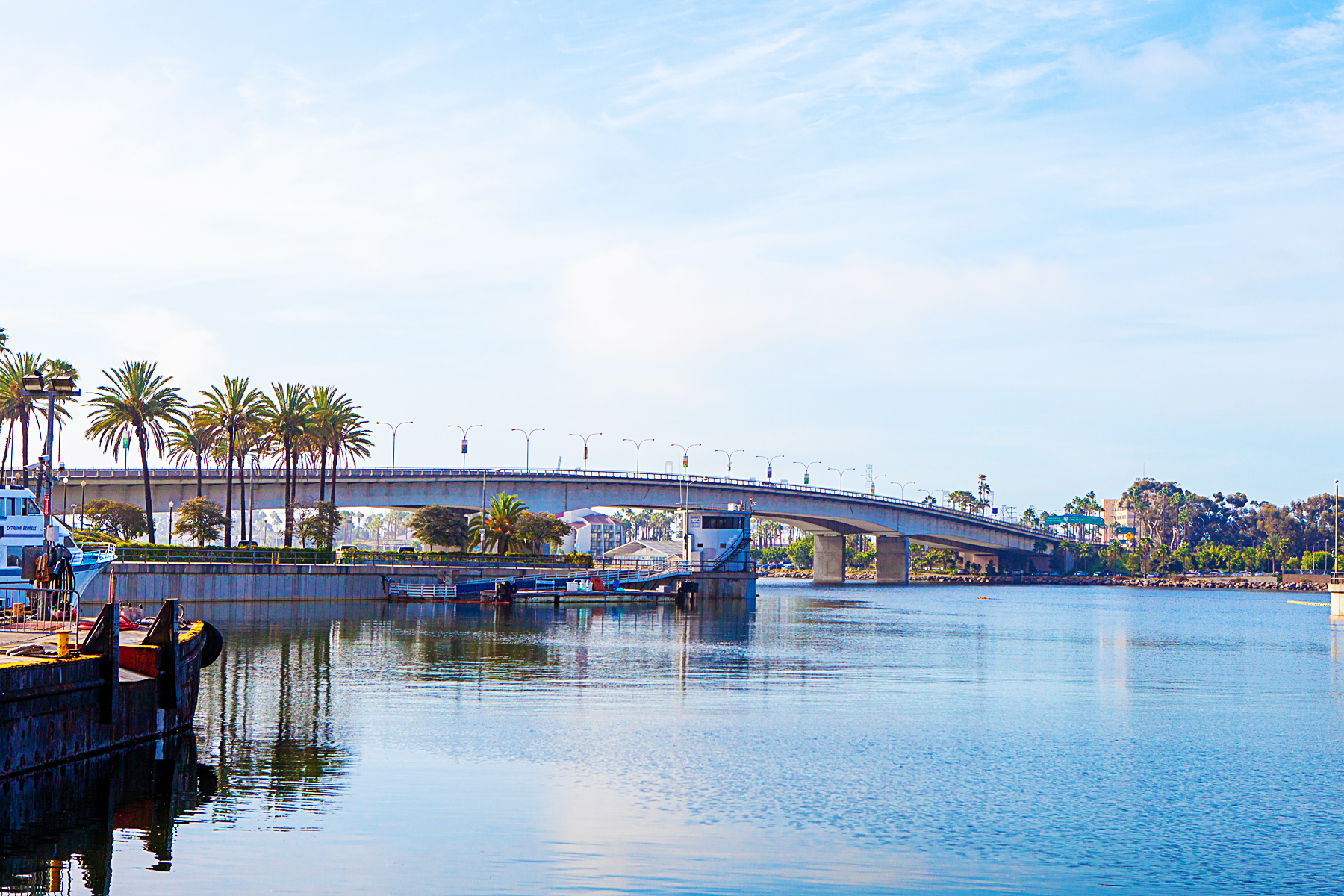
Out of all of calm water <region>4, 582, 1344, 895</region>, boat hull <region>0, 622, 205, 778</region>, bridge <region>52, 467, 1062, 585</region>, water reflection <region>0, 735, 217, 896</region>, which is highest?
bridge <region>52, 467, 1062, 585</region>

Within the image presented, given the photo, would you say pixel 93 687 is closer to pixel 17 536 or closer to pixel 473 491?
pixel 17 536

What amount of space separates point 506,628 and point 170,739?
50.3m

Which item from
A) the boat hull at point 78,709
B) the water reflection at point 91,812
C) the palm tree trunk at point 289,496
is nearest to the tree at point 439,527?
the palm tree trunk at point 289,496

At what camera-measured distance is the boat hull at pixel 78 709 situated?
2688 centimetres

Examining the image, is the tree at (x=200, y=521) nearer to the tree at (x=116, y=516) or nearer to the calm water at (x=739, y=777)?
the tree at (x=116, y=516)

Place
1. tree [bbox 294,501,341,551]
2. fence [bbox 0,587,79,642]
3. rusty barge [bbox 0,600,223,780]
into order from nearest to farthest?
rusty barge [bbox 0,600,223,780], fence [bbox 0,587,79,642], tree [bbox 294,501,341,551]

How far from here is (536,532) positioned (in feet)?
430

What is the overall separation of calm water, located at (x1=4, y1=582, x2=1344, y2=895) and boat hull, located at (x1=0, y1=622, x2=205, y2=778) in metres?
1.79

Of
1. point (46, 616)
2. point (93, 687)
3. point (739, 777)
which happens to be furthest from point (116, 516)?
point (739, 777)

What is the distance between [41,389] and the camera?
37.9 meters

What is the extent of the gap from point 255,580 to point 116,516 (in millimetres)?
26574

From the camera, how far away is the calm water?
22.7 metres

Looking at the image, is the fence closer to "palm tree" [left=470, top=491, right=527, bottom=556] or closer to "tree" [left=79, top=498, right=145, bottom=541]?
"tree" [left=79, top=498, right=145, bottom=541]

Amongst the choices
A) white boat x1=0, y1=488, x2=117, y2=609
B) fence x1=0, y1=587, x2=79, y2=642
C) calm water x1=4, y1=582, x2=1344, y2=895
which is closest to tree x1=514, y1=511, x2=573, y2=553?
calm water x1=4, y1=582, x2=1344, y2=895
